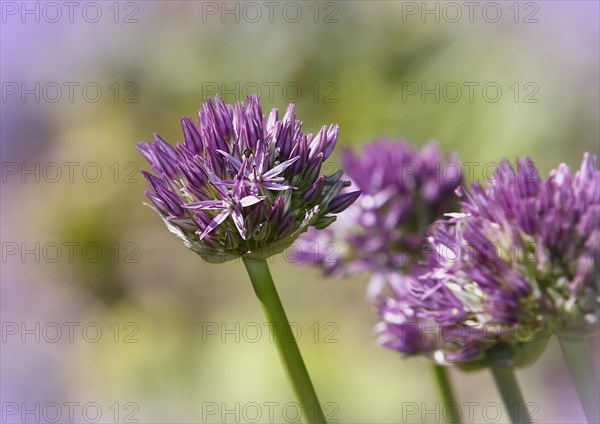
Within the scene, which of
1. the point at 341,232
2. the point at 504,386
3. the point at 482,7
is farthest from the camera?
the point at 482,7

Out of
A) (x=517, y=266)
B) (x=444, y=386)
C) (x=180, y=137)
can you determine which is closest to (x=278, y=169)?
(x=517, y=266)

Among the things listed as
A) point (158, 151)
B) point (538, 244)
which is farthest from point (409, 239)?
point (158, 151)

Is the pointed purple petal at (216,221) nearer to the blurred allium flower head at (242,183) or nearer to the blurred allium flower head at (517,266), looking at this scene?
the blurred allium flower head at (242,183)

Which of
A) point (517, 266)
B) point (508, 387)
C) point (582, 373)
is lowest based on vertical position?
point (508, 387)

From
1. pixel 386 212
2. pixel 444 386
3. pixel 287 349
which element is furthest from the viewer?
pixel 386 212

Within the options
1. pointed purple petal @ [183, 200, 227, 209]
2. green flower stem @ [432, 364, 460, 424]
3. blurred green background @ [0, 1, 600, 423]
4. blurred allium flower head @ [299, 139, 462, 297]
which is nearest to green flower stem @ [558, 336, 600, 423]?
green flower stem @ [432, 364, 460, 424]

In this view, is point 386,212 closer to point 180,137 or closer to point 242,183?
point 242,183

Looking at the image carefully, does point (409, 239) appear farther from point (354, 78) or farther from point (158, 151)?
point (354, 78)
